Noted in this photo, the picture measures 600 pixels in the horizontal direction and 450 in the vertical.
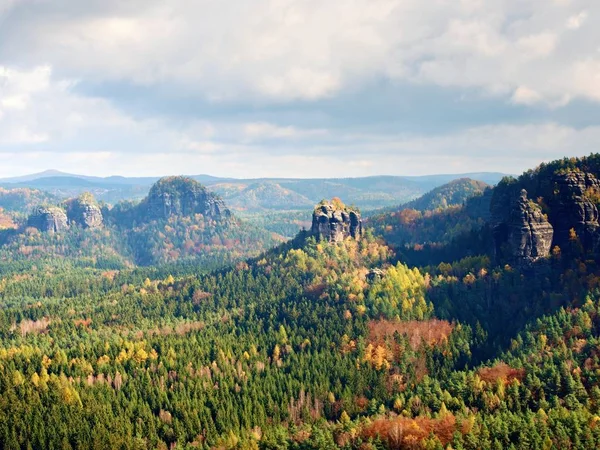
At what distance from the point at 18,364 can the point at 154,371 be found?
40.7 metres

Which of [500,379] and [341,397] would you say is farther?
[341,397]

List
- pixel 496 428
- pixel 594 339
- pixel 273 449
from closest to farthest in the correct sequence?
1. pixel 496 428
2. pixel 273 449
3. pixel 594 339

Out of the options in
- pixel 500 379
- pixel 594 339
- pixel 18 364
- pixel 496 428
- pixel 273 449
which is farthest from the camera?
pixel 18 364

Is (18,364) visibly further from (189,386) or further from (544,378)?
(544,378)

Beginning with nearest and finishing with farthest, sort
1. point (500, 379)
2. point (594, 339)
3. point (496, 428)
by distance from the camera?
point (496, 428), point (500, 379), point (594, 339)

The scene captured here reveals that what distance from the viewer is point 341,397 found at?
173m

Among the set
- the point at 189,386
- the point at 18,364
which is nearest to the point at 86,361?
the point at 18,364

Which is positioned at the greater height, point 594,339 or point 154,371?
point 594,339

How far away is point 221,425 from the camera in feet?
513

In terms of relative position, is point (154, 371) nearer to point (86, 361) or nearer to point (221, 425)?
point (86, 361)

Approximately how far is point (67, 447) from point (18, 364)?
55.9 m

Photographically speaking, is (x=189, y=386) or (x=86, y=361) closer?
(x=189, y=386)

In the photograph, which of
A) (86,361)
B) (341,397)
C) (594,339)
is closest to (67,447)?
(86,361)

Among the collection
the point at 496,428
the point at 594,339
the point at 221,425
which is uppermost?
the point at 594,339
